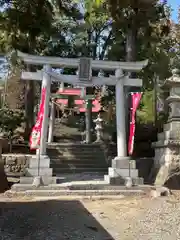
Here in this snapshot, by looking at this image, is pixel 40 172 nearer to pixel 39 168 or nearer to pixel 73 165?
pixel 39 168

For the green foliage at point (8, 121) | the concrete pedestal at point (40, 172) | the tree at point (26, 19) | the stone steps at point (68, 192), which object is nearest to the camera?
the stone steps at point (68, 192)

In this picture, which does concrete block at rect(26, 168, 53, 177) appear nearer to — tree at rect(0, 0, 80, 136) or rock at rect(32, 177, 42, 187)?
rock at rect(32, 177, 42, 187)

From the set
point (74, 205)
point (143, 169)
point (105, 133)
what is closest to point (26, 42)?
point (105, 133)

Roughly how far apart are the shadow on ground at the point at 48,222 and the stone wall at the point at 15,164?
492 cm

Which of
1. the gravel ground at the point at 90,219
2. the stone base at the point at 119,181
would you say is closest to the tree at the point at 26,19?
the stone base at the point at 119,181

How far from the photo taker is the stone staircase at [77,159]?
1456cm

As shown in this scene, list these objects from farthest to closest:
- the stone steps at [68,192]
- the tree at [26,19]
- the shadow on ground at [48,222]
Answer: the tree at [26,19] → the stone steps at [68,192] → the shadow on ground at [48,222]

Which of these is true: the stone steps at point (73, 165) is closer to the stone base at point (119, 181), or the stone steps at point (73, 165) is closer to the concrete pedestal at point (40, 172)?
the concrete pedestal at point (40, 172)

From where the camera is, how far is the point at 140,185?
1095 cm

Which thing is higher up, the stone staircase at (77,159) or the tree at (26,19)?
the tree at (26,19)

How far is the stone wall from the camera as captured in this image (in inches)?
531

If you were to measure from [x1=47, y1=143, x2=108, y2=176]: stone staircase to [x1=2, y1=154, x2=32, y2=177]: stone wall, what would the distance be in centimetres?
135

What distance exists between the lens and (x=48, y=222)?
6.51 metres

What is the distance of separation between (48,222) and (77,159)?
8.82 m
